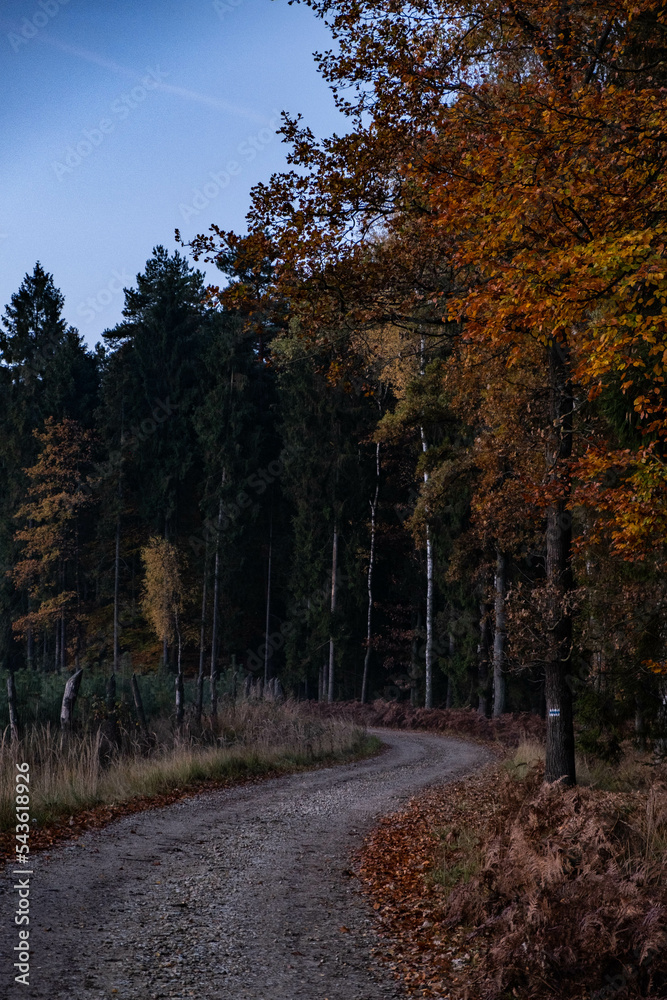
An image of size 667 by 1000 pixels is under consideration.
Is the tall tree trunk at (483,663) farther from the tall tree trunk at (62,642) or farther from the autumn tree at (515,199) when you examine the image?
the tall tree trunk at (62,642)

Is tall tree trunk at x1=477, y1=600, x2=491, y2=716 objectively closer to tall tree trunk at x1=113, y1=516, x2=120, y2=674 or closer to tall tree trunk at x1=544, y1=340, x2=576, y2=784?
tall tree trunk at x1=544, y1=340, x2=576, y2=784

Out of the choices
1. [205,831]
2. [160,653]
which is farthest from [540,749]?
[160,653]

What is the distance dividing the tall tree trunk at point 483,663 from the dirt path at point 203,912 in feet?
52.5

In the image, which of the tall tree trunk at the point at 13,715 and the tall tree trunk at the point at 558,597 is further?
the tall tree trunk at the point at 13,715

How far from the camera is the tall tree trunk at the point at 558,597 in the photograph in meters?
10.1

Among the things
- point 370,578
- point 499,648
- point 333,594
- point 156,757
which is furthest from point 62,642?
point 156,757

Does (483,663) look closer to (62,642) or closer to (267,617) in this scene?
(267,617)

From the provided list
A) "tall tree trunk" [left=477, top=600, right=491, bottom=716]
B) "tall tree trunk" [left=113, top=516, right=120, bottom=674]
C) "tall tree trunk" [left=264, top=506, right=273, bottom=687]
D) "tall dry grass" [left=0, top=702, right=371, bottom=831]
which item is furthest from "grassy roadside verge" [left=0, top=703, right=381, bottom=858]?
"tall tree trunk" [left=113, top=516, right=120, bottom=674]

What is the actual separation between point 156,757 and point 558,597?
25.0 feet

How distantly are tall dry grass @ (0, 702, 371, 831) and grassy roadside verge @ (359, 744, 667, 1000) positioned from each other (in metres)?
3.93

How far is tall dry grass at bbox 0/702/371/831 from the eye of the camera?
389 inches

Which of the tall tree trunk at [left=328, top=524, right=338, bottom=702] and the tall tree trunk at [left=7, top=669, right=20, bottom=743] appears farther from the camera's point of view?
the tall tree trunk at [left=328, top=524, right=338, bottom=702]

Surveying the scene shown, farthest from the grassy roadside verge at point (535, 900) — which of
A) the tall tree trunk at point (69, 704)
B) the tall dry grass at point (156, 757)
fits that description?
the tall tree trunk at point (69, 704)

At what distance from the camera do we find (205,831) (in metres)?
9.30
